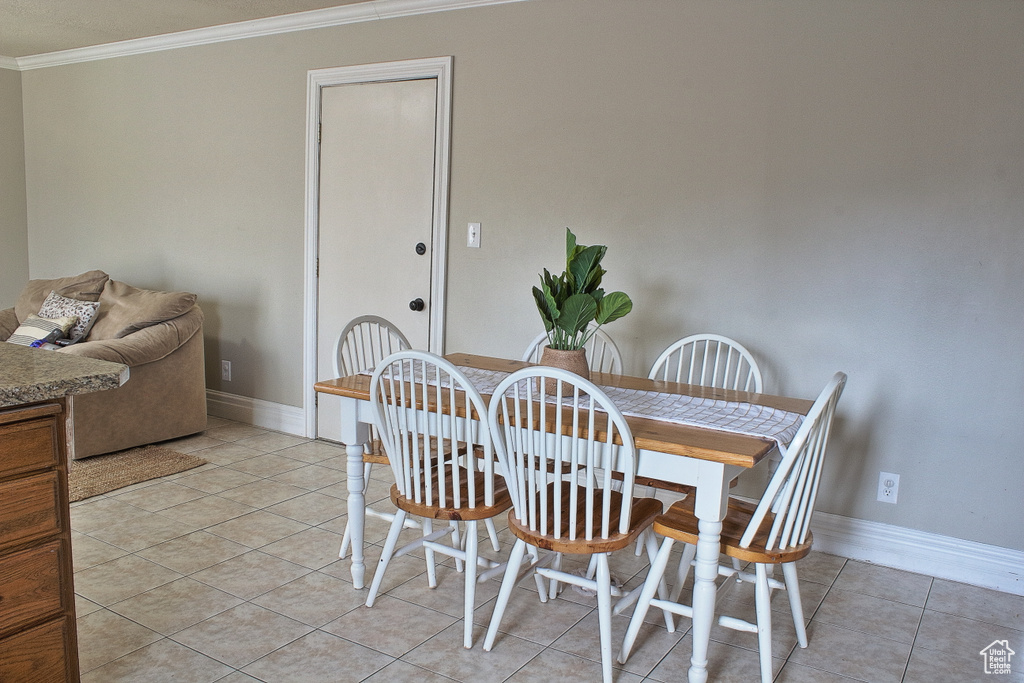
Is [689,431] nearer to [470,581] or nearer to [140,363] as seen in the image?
[470,581]

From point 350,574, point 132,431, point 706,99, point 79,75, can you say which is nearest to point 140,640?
point 350,574

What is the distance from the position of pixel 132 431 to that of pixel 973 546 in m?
3.90

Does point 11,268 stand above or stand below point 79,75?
below

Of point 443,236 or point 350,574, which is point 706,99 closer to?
point 443,236

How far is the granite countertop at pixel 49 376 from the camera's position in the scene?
1576 mm

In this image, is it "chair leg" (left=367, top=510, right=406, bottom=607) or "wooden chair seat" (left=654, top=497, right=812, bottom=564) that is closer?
"wooden chair seat" (left=654, top=497, right=812, bottom=564)

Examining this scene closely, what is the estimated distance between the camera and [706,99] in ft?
10.4

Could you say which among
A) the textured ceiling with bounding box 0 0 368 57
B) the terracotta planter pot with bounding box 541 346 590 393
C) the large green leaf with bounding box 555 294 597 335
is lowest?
the terracotta planter pot with bounding box 541 346 590 393

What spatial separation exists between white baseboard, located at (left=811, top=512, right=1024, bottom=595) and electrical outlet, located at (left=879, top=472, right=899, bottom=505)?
11cm

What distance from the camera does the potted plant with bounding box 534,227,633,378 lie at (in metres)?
2.33

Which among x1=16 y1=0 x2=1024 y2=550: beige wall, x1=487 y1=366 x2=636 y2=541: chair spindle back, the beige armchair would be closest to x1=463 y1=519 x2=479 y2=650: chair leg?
x1=487 y1=366 x2=636 y2=541: chair spindle back

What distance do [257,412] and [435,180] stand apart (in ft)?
6.23

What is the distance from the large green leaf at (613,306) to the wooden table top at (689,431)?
348 mm

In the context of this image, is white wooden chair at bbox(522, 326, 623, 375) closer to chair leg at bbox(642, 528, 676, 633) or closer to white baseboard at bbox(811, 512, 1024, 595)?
chair leg at bbox(642, 528, 676, 633)
